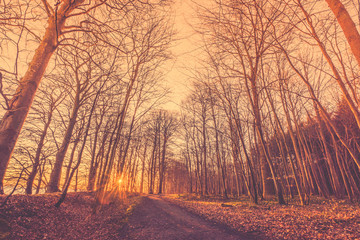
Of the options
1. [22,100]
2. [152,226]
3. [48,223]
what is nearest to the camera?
[22,100]

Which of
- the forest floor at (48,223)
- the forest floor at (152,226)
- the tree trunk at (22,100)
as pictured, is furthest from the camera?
the forest floor at (152,226)

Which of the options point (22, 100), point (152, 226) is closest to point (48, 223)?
point (152, 226)

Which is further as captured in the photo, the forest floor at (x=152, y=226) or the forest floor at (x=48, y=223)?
the forest floor at (x=152, y=226)

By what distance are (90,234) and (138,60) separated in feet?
22.8

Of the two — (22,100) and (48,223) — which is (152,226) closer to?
(48,223)

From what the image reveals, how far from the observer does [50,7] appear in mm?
3461

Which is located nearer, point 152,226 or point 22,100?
point 22,100

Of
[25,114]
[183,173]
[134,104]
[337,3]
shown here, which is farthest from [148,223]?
[183,173]

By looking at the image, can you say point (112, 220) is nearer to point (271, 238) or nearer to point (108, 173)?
point (108, 173)

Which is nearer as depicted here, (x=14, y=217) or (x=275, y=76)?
(x=14, y=217)

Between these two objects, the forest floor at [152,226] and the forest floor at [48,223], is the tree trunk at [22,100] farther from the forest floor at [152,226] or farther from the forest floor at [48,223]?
the forest floor at [152,226]

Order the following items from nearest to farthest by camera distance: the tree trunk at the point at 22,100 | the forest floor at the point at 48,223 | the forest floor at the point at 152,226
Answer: the tree trunk at the point at 22,100 < the forest floor at the point at 48,223 < the forest floor at the point at 152,226

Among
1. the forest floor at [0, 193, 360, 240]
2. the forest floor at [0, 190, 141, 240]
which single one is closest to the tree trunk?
the forest floor at [0, 190, 141, 240]

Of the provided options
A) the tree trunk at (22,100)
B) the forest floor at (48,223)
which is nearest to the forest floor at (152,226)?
the forest floor at (48,223)
